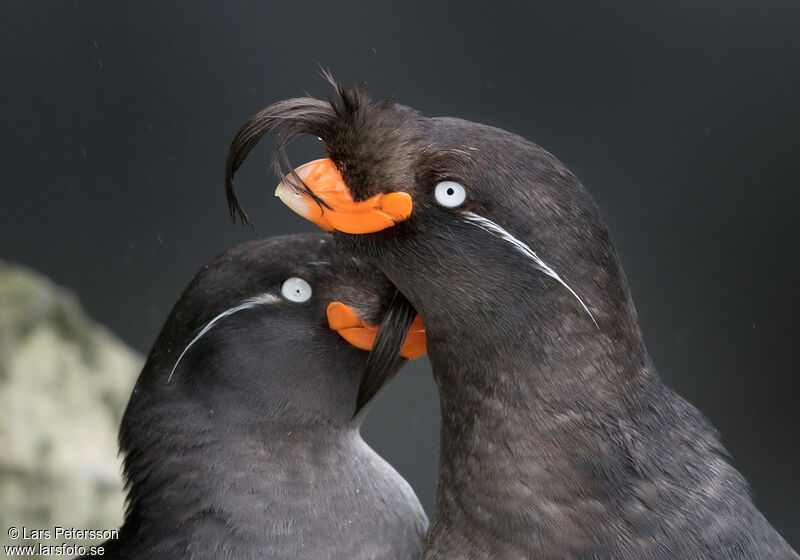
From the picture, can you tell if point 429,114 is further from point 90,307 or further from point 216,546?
point 216,546

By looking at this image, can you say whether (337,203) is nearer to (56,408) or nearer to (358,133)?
(358,133)

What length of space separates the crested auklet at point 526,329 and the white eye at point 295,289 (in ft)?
1.99

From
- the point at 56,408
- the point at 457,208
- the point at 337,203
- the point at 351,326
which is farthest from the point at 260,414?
the point at 56,408

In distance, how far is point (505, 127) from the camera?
13.6 feet

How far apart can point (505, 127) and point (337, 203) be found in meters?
2.25

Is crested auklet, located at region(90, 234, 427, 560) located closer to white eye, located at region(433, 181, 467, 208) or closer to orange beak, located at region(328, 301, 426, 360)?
orange beak, located at region(328, 301, 426, 360)

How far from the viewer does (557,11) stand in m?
4.05

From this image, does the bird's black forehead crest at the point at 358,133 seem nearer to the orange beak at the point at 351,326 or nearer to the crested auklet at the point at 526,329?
the crested auklet at the point at 526,329

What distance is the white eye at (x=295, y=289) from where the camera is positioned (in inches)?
104

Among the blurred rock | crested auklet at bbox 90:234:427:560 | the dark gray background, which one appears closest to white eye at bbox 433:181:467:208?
crested auklet at bbox 90:234:427:560

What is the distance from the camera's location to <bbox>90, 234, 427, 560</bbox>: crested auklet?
258 cm

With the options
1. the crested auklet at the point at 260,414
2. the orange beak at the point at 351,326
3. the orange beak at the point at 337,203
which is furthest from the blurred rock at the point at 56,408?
the orange beak at the point at 337,203

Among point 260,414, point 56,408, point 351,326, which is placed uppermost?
point 351,326

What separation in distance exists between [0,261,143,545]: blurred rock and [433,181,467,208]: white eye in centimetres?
268
